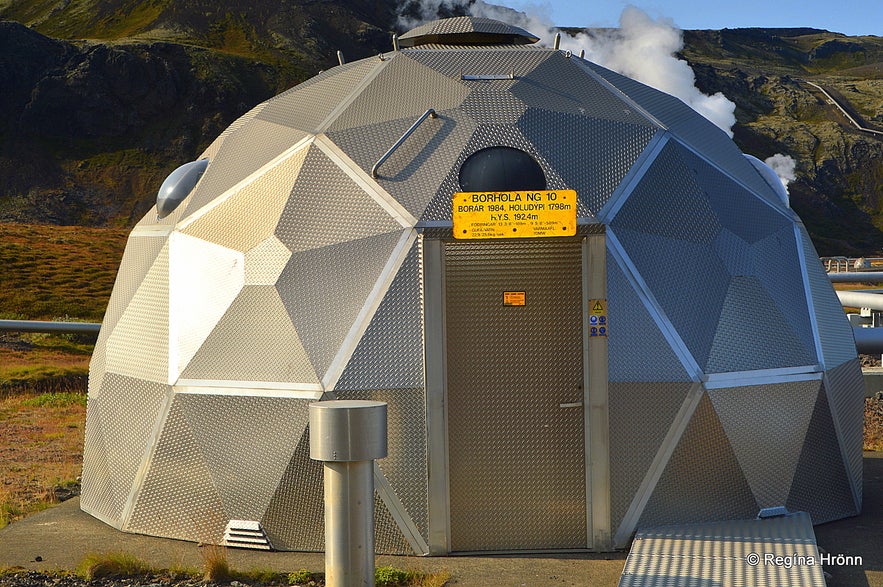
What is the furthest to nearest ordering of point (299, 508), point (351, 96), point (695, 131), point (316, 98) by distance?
point (695, 131) < point (316, 98) < point (351, 96) < point (299, 508)

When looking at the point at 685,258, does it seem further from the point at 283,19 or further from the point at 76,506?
the point at 283,19

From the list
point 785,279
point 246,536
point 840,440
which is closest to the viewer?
point 246,536

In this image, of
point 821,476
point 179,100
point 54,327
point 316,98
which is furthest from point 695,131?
point 179,100

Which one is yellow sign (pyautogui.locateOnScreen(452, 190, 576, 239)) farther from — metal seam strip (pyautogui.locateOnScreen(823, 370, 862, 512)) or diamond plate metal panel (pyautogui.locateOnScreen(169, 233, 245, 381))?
metal seam strip (pyautogui.locateOnScreen(823, 370, 862, 512))

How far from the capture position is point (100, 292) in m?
42.1

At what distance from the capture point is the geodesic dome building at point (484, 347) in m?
7.85

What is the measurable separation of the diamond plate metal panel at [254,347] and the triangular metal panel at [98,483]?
1.48m

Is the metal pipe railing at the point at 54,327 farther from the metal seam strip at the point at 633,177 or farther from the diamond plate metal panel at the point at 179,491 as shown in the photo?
the metal seam strip at the point at 633,177

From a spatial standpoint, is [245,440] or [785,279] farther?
[785,279]

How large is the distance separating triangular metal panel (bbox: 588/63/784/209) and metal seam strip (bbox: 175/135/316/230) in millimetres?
2891

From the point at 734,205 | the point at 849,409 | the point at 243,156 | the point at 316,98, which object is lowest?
the point at 849,409

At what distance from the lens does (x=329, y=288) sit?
8.05 metres

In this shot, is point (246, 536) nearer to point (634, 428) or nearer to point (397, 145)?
point (634, 428)

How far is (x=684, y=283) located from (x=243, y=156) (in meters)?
4.07
